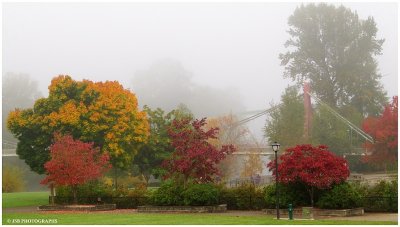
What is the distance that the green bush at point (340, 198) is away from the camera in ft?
90.0

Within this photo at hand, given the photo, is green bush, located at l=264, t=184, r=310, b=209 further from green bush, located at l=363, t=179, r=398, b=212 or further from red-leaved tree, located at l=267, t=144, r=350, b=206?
green bush, located at l=363, t=179, r=398, b=212

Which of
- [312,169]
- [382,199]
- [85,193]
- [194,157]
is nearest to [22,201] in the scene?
[85,193]

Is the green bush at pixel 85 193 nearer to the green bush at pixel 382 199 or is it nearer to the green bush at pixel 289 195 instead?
the green bush at pixel 289 195

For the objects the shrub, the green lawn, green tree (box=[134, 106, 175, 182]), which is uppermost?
green tree (box=[134, 106, 175, 182])

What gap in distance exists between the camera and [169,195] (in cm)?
3181

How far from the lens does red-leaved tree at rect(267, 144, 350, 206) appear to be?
90.1ft

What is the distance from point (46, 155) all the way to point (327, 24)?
41.6 m

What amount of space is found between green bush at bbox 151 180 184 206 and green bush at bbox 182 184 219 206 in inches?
16.9

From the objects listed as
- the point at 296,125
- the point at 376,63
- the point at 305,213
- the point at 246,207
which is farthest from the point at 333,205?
the point at 376,63

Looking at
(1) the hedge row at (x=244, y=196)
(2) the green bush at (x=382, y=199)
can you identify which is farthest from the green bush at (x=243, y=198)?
(2) the green bush at (x=382, y=199)

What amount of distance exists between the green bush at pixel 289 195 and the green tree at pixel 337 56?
3793 cm

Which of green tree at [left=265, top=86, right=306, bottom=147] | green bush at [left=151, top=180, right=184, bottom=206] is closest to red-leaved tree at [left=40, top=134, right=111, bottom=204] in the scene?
green bush at [left=151, top=180, right=184, bottom=206]

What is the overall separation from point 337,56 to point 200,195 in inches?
1672

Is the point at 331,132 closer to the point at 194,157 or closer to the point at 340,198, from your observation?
the point at 194,157
